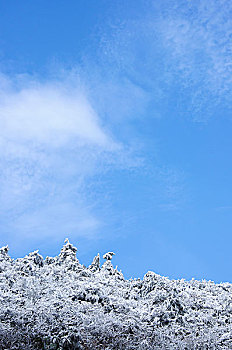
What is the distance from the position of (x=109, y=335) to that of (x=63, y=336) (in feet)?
3.05

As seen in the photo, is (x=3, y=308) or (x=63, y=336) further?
(x=3, y=308)

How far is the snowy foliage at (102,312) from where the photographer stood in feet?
24.4

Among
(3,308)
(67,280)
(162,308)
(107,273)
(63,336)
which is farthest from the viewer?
(107,273)

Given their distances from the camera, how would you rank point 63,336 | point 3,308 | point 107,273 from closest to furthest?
point 63,336, point 3,308, point 107,273

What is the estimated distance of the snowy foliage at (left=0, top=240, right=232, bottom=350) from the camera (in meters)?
7.44

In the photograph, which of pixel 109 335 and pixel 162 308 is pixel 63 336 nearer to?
pixel 109 335

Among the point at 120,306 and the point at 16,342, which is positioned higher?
the point at 120,306

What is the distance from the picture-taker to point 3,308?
7762mm

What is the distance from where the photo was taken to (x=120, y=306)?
28.1 feet

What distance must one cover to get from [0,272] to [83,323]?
11.1 feet

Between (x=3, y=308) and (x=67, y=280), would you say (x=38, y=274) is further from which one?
(x=3, y=308)

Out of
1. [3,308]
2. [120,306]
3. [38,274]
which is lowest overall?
[3,308]

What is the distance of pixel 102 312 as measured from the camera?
8.12 meters

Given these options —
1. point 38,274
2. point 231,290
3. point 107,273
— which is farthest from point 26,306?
point 231,290
